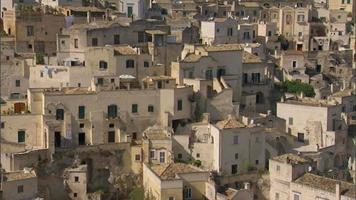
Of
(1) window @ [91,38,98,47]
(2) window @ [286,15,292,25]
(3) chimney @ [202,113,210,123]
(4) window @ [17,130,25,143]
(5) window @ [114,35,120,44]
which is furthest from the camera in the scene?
(2) window @ [286,15,292,25]

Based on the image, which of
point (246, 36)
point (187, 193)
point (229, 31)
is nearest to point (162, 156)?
point (187, 193)

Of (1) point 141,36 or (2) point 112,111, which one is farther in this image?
(1) point 141,36

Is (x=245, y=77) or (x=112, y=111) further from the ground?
(x=245, y=77)

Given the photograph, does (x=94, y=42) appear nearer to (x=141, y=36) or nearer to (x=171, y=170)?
(x=141, y=36)

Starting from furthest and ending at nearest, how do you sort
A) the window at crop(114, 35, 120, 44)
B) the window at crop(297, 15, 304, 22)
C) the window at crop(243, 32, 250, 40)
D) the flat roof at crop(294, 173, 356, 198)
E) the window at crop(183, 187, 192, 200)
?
the window at crop(297, 15, 304, 22) < the window at crop(243, 32, 250, 40) < the window at crop(114, 35, 120, 44) < the window at crop(183, 187, 192, 200) < the flat roof at crop(294, 173, 356, 198)

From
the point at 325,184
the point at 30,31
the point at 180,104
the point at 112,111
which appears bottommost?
the point at 325,184

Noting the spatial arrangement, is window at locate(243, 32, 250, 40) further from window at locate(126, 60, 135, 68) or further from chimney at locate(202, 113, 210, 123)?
chimney at locate(202, 113, 210, 123)

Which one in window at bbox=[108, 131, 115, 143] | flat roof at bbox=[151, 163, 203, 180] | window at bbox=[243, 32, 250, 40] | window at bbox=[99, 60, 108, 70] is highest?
window at bbox=[243, 32, 250, 40]

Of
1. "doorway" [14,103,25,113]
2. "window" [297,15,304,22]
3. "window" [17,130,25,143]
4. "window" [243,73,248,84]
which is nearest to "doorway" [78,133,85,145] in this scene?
"window" [17,130,25,143]

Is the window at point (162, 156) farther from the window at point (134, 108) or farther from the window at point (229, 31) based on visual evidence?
the window at point (229, 31)

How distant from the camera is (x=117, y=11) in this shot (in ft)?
118

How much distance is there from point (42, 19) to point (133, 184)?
8817 mm

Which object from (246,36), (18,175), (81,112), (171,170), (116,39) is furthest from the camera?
(246,36)

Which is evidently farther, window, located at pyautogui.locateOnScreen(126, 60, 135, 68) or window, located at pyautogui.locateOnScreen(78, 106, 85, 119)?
window, located at pyautogui.locateOnScreen(126, 60, 135, 68)
